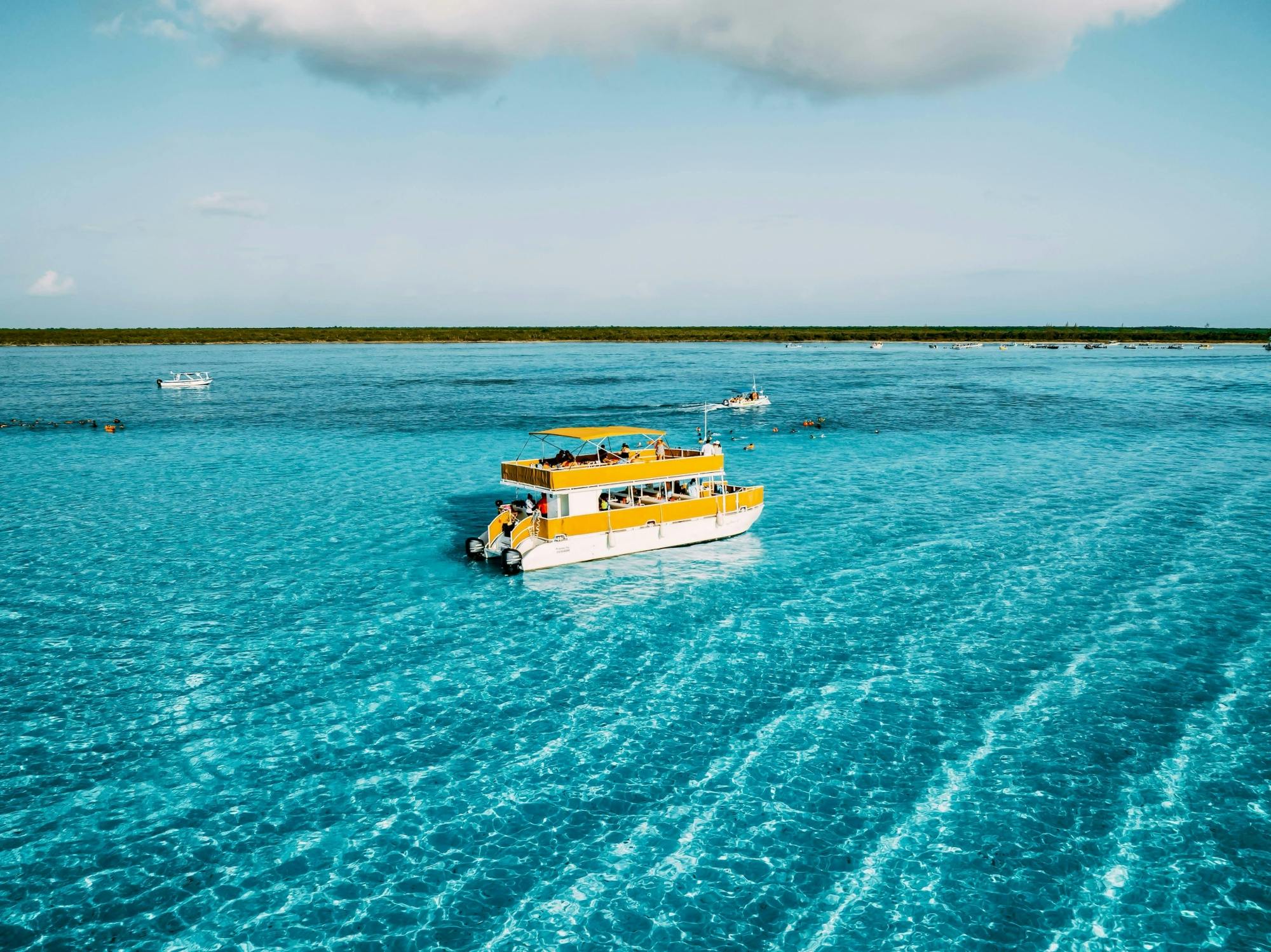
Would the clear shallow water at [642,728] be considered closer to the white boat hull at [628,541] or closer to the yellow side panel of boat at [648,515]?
the white boat hull at [628,541]

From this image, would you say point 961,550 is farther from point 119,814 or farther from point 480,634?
point 119,814

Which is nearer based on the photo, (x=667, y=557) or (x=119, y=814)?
(x=119, y=814)

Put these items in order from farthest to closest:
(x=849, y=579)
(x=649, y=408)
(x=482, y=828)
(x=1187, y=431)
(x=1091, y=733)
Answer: (x=649, y=408) < (x=1187, y=431) < (x=849, y=579) < (x=1091, y=733) < (x=482, y=828)

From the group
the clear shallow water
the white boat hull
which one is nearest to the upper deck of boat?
the white boat hull

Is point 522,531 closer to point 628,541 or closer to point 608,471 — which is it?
point 608,471

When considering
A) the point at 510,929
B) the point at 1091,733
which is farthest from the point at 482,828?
the point at 1091,733

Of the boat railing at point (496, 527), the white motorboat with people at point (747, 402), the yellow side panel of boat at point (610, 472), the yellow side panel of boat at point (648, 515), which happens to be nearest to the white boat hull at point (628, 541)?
the yellow side panel of boat at point (648, 515)

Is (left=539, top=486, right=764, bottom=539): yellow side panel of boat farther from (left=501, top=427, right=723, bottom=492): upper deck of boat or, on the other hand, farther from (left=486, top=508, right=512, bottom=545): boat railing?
(left=486, top=508, right=512, bottom=545): boat railing
